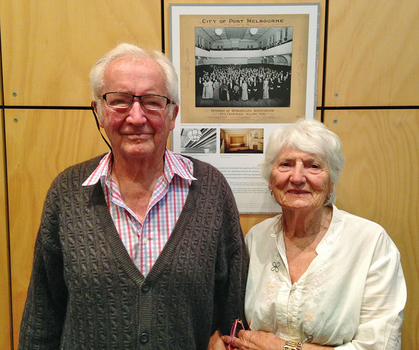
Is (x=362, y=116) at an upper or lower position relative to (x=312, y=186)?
upper

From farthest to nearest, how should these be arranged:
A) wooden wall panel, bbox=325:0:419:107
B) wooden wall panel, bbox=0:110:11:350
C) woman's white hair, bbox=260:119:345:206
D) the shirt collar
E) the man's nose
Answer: wooden wall panel, bbox=0:110:11:350 → wooden wall panel, bbox=325:0:419:107 → woman's white hair, bbox=260:119:345:206 → the shirt collar → the man's nose

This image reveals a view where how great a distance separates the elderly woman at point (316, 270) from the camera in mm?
1246

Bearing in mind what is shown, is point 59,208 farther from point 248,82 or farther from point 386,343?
point 386,343

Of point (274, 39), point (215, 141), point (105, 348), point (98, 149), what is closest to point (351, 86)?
point (274, 39)

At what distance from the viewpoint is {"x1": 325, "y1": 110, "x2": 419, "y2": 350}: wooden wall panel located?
5.28ft

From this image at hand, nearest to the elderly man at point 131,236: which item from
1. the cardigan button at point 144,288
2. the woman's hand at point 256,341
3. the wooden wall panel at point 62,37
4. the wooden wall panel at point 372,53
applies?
the cardigan button at point 144,288

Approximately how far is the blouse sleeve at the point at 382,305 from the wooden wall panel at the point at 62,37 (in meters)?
1.51

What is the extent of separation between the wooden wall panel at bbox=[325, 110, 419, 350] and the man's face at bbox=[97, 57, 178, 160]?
969mm

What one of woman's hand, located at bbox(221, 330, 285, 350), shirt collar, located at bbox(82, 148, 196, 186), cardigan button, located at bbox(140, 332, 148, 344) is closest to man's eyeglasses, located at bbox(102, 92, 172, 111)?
shirt collar, located at bbox(82, 148, 196, 186)

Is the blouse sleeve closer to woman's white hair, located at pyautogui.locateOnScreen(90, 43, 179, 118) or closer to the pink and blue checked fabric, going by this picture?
the pink and blue checked fabric

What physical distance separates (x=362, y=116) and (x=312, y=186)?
595mm

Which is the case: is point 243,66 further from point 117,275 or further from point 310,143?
point 117,275

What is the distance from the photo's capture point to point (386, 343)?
3.97 ft

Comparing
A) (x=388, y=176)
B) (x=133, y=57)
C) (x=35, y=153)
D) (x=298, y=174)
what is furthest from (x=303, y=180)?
(x=35, y=153)
